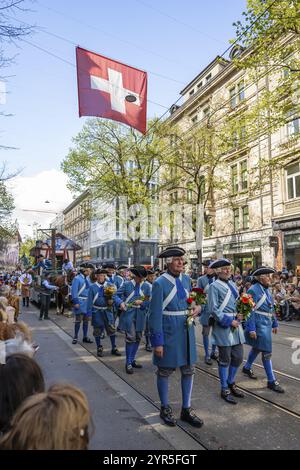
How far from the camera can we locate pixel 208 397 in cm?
→ 511

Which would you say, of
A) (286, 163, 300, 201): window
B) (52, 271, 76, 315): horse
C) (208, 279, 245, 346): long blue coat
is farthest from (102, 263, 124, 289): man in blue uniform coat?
(286, 163, 300, 201): window

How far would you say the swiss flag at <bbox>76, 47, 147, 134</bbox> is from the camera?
856cm

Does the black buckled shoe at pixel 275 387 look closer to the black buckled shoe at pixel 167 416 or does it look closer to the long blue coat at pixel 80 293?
the black buckled shoe at pixel 167 416

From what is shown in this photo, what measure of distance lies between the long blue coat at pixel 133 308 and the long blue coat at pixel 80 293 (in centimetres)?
223

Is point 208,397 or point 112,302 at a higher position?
point 112,302

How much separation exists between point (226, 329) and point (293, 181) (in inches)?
787

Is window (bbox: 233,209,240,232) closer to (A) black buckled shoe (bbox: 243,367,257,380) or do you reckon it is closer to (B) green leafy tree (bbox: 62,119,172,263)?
(B) green leafy tree (bbox: 62,119,172,263)

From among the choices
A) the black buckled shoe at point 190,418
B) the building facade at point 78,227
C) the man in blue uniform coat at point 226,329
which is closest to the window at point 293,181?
the man in blue uniform coat at point 226,329

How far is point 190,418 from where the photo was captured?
13.8 feet

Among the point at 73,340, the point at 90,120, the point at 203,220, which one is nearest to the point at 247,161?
the point at 203,220

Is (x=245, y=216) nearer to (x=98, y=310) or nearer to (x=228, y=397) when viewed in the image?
(x=98, y=310)

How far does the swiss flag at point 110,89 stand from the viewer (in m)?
8.56
